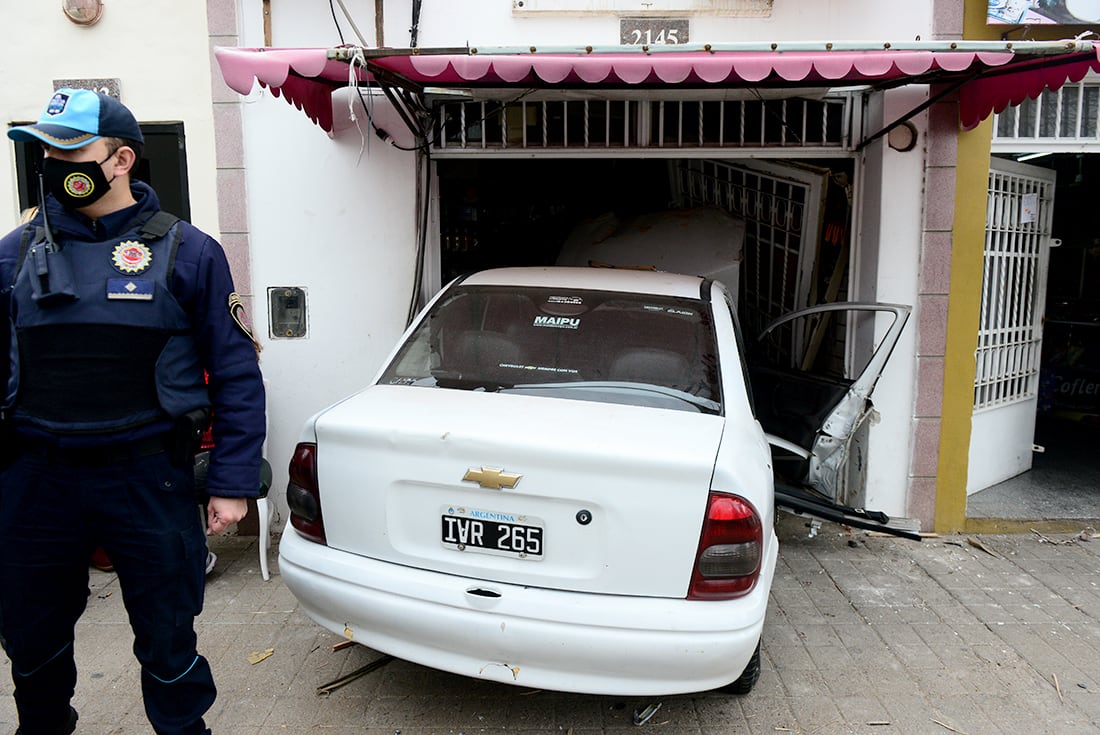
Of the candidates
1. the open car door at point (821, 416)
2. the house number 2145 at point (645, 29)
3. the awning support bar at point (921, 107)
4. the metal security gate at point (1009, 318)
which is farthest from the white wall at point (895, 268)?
the house number 2145 at point (645, 29)

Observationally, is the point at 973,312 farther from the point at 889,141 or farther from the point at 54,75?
the point at 54,75

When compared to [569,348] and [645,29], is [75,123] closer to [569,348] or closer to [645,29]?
[569,348]

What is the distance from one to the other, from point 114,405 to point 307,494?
2.51ft

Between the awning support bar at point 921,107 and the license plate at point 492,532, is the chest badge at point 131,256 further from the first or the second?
the awning support bar at point 921,107

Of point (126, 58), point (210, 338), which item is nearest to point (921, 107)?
point (210, 338)

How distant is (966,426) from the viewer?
516cm

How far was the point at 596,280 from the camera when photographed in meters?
3.84

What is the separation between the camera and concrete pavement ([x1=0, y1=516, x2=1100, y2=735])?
317cm

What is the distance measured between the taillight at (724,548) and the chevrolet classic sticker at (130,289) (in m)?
1.79

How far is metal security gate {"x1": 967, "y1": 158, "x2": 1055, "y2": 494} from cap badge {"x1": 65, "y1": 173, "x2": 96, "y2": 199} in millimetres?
5272

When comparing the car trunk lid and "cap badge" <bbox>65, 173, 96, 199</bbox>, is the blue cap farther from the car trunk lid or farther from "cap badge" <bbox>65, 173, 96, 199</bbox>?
the car trunk lid

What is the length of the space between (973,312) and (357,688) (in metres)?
4.14

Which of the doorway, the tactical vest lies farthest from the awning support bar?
the tactical vest

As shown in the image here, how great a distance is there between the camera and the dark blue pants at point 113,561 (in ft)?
7.86
